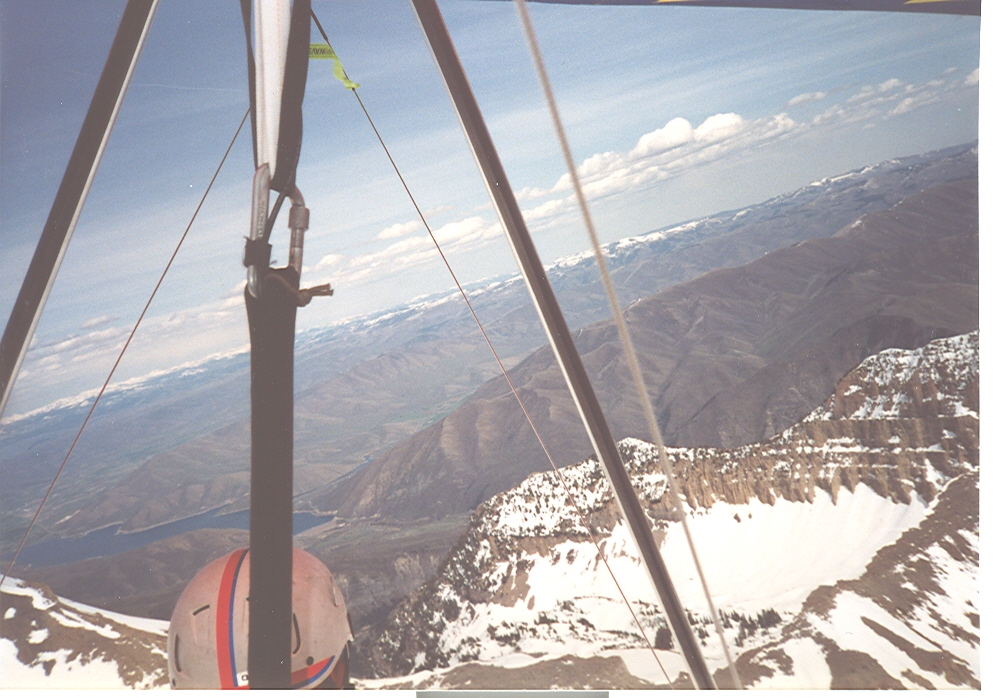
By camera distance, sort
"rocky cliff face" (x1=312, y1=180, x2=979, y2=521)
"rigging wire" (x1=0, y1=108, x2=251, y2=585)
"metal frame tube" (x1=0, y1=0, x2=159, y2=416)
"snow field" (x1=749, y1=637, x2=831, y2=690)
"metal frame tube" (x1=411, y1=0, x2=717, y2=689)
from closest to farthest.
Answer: "metal frame tube" (x1=411, y1=0, x2=717, y2=689)
"metal frame tube" (x1=0, y1=0, x2=159, y2=416)
"snow field" (x1=749, y1=637, x2=831, y2=690)
"rigging wire" (x1=0, y1=108, x2=251, y2=585)
"rocky cliff face" (x1=312, y1=180, x2=979, y2=521)

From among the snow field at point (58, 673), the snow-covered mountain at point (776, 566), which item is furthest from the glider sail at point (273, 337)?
the snow field at point (58, 673)

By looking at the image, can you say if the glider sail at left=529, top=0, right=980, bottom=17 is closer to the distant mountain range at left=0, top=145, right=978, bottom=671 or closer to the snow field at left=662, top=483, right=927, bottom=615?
the distant mountain range at left=0, top=145, right=978, bottom=671

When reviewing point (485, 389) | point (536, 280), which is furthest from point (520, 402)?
point (536, 280)

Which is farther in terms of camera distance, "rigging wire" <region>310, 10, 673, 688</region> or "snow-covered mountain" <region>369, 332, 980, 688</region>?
"rigging wire" <region>310, 10, 673, 688</region>

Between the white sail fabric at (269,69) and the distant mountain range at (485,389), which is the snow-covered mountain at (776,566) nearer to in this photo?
the distant mountain range at (485,389)

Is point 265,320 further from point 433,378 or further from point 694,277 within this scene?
point 694,277

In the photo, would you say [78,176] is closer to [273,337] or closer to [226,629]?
[273,337]

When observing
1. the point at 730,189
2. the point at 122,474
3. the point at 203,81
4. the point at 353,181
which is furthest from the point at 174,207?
the point at 730,189

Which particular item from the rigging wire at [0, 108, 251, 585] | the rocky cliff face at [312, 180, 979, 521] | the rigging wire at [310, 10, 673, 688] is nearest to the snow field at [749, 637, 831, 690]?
the rigging wire at [310, 10, 673, 688]
